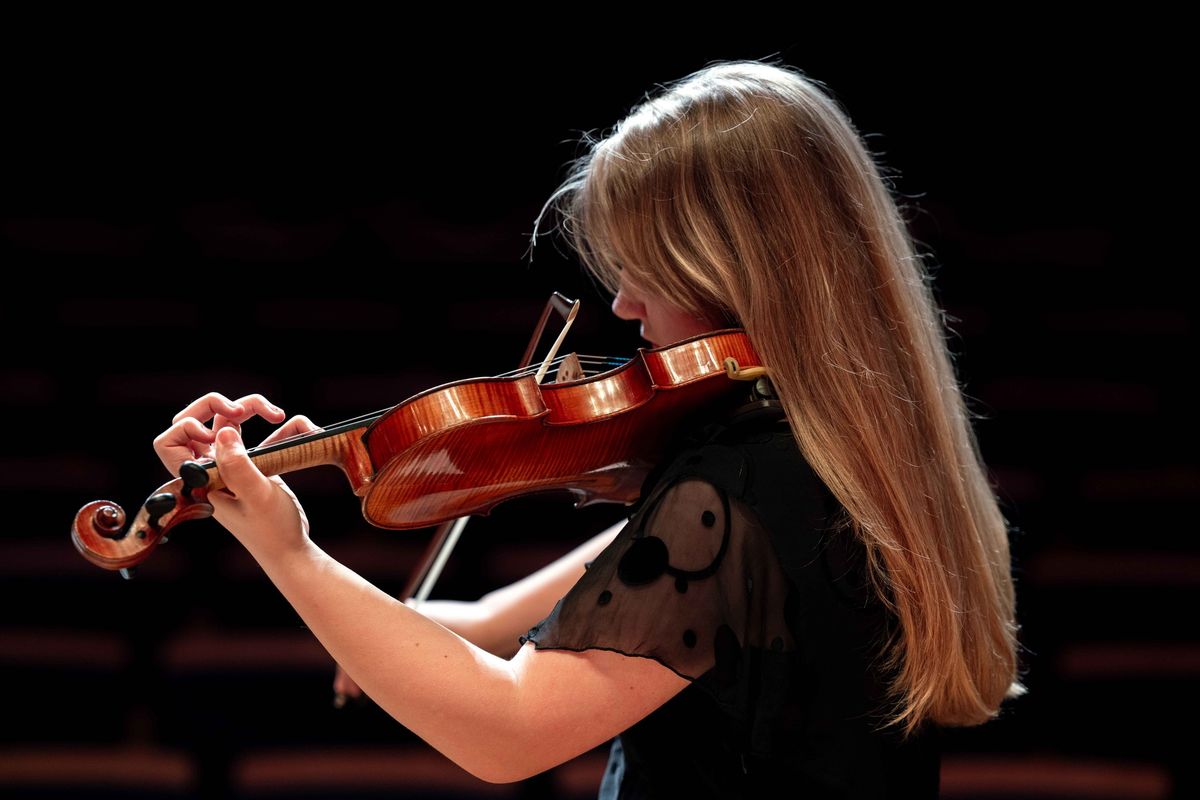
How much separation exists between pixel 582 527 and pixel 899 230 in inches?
52.9

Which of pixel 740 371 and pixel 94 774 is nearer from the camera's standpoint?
pixel 740 371

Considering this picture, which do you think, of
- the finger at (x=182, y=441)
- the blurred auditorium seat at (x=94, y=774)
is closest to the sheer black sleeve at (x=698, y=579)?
the finger at (x=182, y=441)

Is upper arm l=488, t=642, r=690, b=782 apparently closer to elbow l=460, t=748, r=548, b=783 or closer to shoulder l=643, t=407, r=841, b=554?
elbow l=460, t=748, r=548, b=783

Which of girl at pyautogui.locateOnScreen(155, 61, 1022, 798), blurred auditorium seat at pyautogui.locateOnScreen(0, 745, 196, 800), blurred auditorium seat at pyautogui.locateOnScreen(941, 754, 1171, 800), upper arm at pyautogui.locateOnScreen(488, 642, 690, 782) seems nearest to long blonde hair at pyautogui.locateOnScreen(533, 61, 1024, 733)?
girl at pyautogui.locateOnScreen(155, 61, 1022, 798)

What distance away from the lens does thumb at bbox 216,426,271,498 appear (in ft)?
2.10

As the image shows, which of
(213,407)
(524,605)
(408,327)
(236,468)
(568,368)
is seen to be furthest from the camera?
(408,327)

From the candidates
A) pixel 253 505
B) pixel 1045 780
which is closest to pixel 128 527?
pixel 253 505

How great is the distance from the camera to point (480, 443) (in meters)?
0.70

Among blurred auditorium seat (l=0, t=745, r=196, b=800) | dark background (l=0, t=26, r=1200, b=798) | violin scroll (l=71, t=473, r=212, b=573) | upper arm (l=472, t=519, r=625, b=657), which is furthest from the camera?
dark background (l=0, t=26, r=1200, b=798)

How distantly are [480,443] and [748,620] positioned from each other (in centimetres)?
20

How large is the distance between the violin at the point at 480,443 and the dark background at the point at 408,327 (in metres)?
1.22

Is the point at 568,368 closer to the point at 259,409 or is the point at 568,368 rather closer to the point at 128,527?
the point at 259,409

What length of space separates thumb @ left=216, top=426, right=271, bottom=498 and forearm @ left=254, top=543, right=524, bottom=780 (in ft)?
0.15

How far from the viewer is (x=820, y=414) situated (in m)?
0.72
